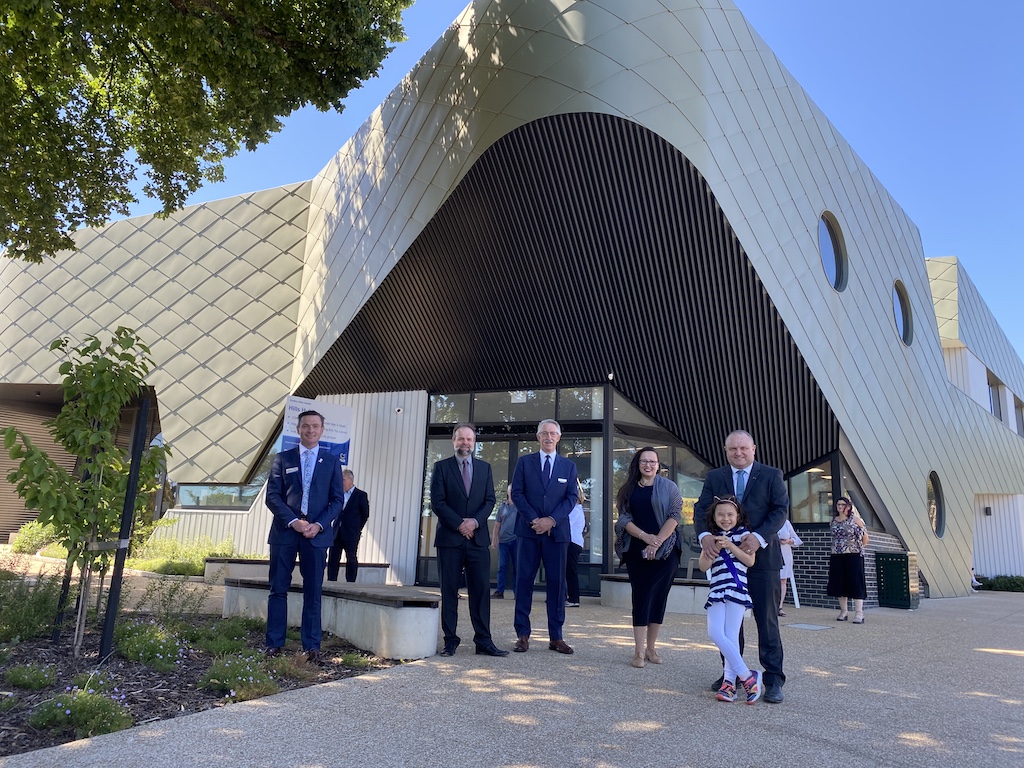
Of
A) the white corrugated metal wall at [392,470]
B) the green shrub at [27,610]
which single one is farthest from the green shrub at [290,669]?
the white corrugated metal wall at [392,470]

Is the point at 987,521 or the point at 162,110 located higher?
the point at 162,110

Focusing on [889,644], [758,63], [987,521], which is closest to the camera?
[889,644]

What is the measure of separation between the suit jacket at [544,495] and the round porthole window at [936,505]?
40.5 feet

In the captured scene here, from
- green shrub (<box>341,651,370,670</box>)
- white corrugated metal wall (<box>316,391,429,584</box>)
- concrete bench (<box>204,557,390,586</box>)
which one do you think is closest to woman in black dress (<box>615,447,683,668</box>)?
green shrub (<box>341,651,370,670</box>)

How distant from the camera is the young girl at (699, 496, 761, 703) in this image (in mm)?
4297

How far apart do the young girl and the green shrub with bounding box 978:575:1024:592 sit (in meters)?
20.7

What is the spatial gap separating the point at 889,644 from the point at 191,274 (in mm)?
16219

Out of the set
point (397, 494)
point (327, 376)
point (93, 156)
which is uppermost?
point (93, 156)

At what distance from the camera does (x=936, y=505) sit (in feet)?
51.1

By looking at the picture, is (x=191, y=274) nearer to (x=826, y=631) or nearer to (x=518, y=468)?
(x=518, y=468)

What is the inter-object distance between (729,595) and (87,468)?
4.31 metres

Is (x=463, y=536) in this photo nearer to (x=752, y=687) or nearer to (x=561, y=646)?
(x=561, y=646)

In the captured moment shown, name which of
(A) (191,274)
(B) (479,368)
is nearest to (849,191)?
(B) (479,368)

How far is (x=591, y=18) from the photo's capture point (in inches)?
374
